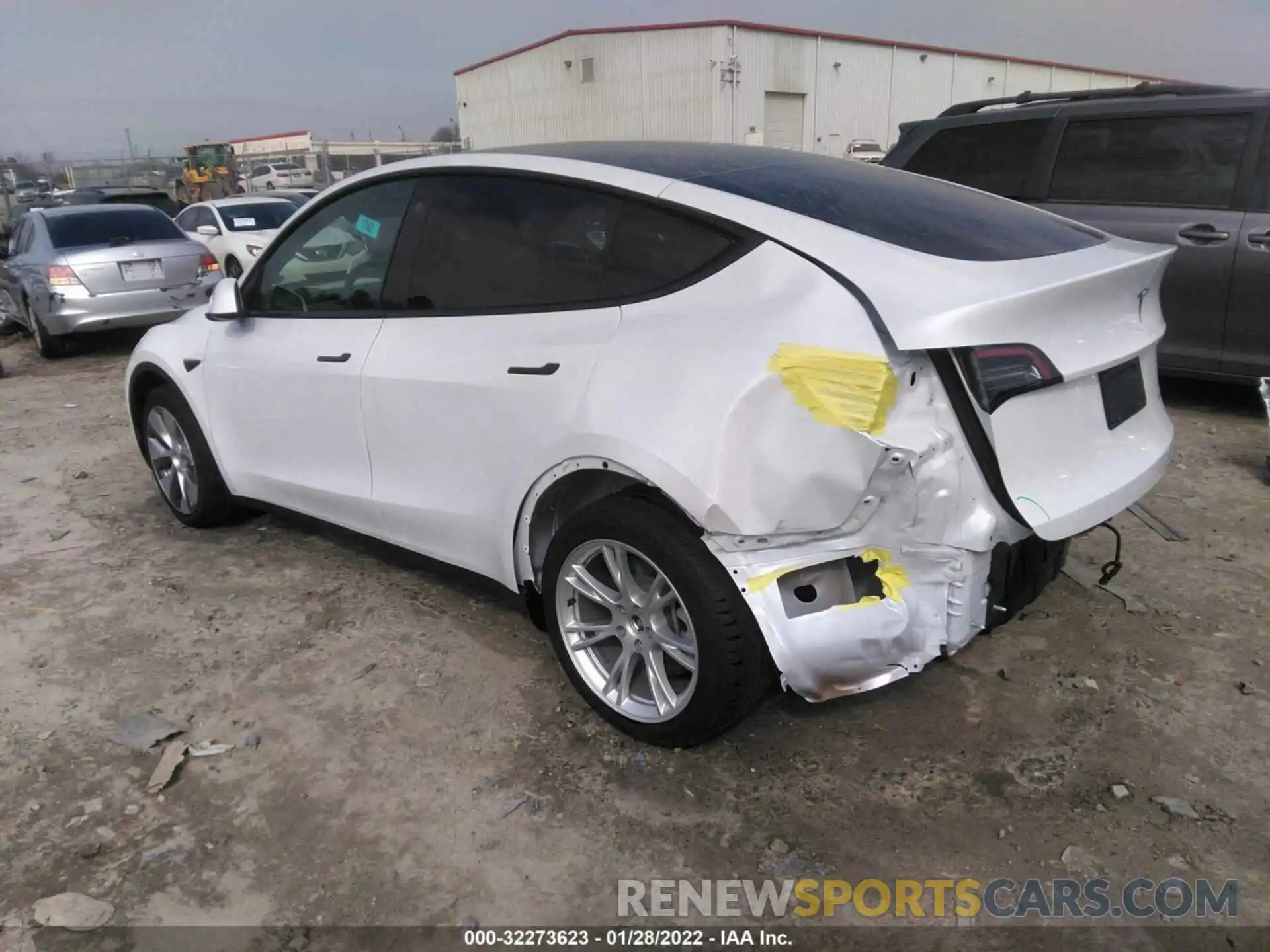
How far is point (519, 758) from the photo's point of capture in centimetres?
290

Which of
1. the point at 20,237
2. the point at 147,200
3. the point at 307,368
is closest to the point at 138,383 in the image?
the point at 307,368

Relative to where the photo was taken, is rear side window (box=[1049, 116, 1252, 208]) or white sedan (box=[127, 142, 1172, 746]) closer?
white sedan (box=[127, 142, 1172, 746])

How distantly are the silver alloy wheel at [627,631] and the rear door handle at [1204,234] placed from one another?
4.47m

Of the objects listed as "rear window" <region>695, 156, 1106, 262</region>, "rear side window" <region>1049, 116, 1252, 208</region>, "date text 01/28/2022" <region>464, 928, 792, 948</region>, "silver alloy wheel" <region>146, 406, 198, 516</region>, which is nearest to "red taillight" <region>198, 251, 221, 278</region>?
"silver alloy wheel" <region>146, 406, 198, 516</region>

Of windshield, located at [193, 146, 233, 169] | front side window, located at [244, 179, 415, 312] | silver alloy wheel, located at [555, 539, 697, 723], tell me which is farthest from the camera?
windshield, located at [193, 146, 233, 169]

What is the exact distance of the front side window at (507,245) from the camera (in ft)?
9.56

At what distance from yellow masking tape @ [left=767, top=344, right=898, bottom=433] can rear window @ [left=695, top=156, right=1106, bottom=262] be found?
1.45 ft

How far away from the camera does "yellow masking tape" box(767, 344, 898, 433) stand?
2.30 metres

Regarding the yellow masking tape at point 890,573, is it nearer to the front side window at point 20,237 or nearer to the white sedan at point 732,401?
the white sedan at point 732,401

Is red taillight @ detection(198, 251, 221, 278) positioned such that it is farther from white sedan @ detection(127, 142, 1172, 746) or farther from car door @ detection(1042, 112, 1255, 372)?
car door @ detection(1042, 112, 1255, 372)

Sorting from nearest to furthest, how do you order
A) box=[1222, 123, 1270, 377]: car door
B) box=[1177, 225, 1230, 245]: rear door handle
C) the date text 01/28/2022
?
the date text 01/28/2022 → box=[1222, 123, 1270, 377]: car door → box=[1177, 225, 1230, 245]: rear door handle

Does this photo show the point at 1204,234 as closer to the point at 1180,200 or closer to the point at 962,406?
the point at 1180,200

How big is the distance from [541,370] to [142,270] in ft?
27.3

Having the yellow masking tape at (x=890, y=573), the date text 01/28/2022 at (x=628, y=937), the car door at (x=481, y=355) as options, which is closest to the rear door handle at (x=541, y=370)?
the car door at (x=481, y=355)
